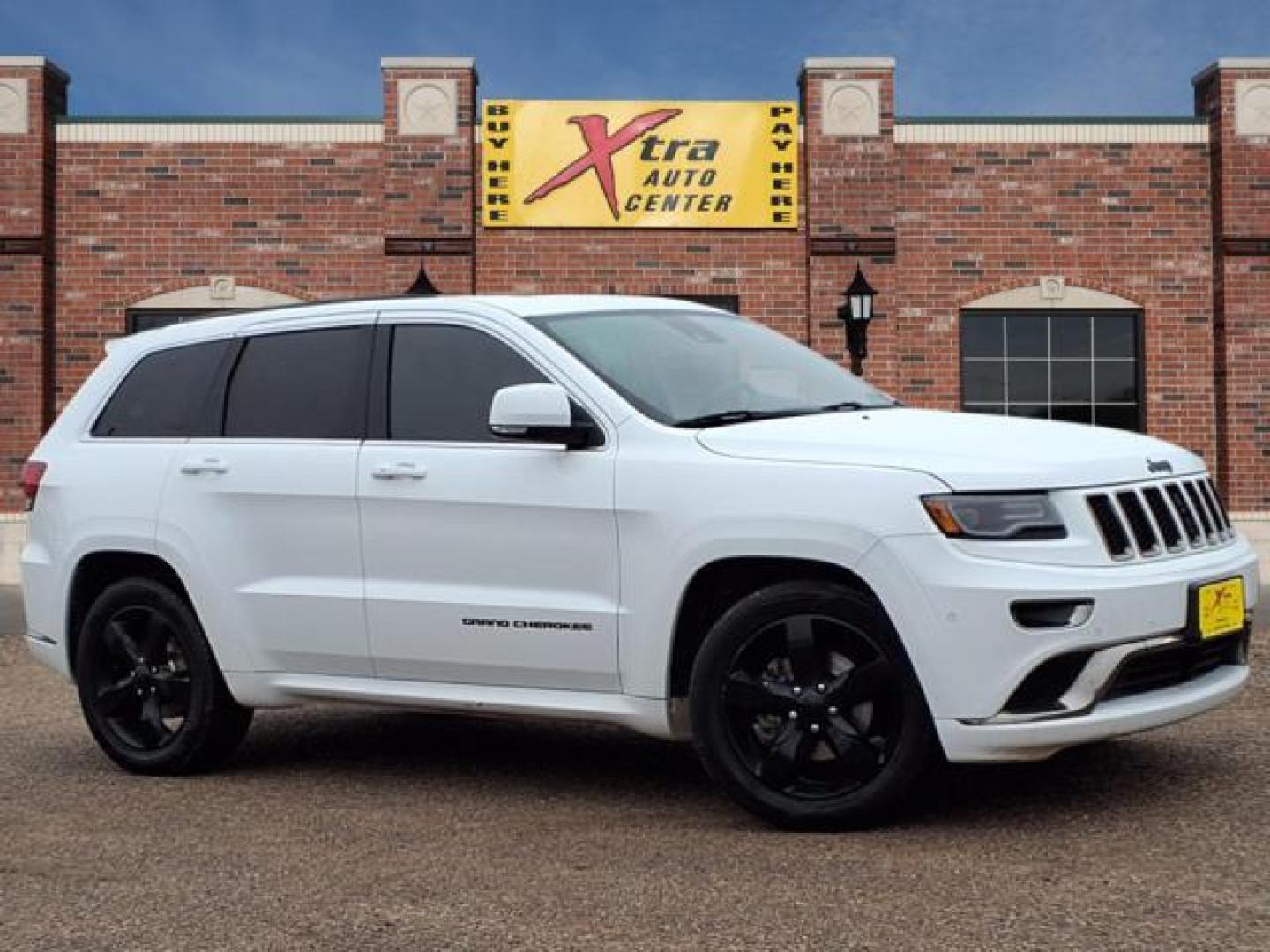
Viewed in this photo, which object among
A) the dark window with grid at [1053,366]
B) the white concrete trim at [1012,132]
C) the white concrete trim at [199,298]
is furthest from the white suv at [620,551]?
the white concrete trim at [1012,132]

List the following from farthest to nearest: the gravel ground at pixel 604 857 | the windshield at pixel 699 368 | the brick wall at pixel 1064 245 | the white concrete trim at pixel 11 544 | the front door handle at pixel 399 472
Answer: the brick wall at pixel 1064 245 < the white concrete trim at pixel 11 544 < the front door handle at pixel 399 472 < the windshield at pixel 699 368 < the gravel ground at pixel 604 857

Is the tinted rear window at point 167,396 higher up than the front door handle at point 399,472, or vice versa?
the tinted rear window at point 167,396

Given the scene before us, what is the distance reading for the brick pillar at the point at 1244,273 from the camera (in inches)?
782

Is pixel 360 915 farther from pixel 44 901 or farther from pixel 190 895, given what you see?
pixel 44 901

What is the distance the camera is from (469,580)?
5594 millimetres

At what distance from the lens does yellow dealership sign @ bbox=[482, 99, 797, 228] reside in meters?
19.6

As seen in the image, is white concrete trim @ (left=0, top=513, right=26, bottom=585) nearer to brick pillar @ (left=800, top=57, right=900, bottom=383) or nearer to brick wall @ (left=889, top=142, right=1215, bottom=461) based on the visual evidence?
brick pillar @ (left=800, top=57, right=900, bottom=383)

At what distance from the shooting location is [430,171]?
19.7 metres

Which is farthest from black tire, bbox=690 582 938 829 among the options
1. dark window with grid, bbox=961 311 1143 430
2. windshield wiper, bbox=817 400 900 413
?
dark window with grid, bbox=961 311 1143 430

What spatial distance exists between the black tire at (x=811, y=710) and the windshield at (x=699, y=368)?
784mm

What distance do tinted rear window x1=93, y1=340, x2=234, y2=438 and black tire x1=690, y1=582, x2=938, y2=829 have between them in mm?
2568

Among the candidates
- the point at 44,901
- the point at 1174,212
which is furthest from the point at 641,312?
the point at 1174,212

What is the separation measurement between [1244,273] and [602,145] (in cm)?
801

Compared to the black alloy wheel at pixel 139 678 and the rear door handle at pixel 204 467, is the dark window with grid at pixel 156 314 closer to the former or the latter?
the black alloy wheel at pixel 139 678
